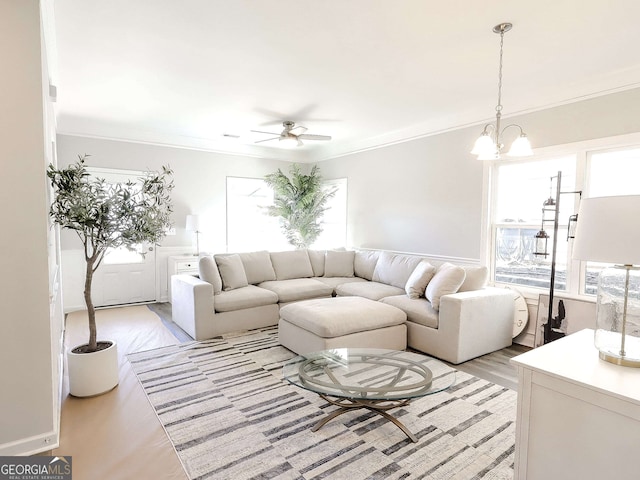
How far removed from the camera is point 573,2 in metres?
2.10

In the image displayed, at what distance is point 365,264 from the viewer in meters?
5.26

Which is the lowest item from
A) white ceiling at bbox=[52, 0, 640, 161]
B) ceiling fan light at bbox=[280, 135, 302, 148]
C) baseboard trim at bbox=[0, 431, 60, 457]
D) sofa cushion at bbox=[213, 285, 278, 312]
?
baseboard trim at bbox=[0, 431, 60, 457]

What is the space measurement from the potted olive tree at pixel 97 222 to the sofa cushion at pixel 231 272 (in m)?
1.58

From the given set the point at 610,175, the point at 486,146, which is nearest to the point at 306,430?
the point at 486,146

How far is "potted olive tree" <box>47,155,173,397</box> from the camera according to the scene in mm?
2385

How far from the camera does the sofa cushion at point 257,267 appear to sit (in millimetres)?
4789

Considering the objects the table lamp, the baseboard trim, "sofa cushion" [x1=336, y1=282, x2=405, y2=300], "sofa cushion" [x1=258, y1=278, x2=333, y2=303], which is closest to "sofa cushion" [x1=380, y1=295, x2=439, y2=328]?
"sofa cushion" [x1=336, y1=282, x2=405, y2=300]

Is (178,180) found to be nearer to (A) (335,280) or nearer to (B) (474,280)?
(A) (335,280)

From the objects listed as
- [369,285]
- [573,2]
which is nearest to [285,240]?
[369,285]

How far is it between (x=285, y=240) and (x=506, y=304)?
13.8 ft

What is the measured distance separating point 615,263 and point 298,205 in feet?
16.8

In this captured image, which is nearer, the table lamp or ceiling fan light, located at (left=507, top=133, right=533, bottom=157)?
the table lamp

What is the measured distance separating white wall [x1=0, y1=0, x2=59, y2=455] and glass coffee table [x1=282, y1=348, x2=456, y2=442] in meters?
1.42

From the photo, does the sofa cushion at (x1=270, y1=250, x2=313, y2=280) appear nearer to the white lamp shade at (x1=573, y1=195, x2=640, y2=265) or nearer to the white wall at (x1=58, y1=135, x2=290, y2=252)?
the white wall at (x1=58, y1=135, x2=290, y2=252)
